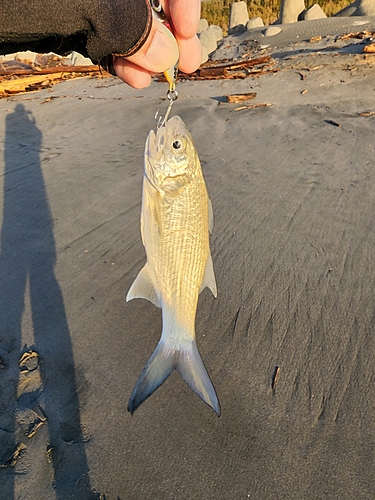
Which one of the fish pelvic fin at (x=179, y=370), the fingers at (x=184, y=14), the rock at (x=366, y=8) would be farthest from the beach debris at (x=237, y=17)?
the fish pelvic fin at (x=179, y=370)

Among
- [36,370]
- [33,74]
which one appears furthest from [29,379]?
[33,74]

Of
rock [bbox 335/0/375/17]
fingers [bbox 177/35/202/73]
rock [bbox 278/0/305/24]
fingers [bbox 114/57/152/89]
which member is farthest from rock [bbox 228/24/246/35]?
fingers [bbox 114/57/152/89]

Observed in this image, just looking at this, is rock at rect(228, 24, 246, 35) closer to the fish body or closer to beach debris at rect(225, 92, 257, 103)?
beach debris at rect(225, 92, 257, 103)

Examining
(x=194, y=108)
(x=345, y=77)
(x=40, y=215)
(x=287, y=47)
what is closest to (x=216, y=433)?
(x=40, y=215)

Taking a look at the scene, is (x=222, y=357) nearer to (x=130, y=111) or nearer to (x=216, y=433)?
(x=216, y=433)

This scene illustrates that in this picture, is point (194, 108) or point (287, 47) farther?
point (287, 47)

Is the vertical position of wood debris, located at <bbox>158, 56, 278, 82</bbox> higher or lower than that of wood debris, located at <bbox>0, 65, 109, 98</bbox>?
higher

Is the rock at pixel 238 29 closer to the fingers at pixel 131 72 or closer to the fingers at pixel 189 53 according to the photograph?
the fingers at pixel 189 53
